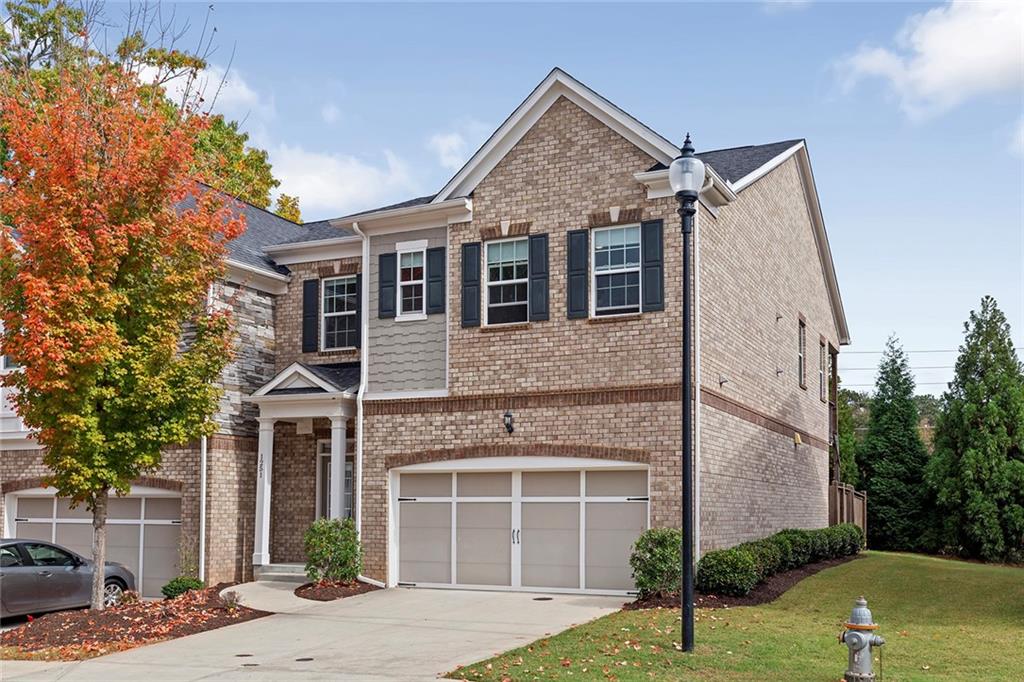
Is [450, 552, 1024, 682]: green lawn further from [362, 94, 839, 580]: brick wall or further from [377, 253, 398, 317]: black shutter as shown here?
[377, 253, 398, 317]: black shutter

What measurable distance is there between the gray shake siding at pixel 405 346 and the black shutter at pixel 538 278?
1.74m

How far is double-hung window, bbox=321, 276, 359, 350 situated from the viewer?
72.9 feet

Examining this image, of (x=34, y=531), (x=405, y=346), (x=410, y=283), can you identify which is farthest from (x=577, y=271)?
(x=34, y=531)

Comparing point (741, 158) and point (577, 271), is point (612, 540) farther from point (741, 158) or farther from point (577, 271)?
point (741, 158)

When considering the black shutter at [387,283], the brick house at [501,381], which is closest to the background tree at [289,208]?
the brick house at [501,381]

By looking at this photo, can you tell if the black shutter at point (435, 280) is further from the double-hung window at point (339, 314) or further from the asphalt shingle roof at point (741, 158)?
the asphalt shingle roof at point (741, 158)

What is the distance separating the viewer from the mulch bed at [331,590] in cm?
1831

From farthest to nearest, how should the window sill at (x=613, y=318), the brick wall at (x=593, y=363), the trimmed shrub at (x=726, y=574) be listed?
the window sill at (x=613, y=318)
the brick wall at (x=593, y=363)
the trimmed shrub at (x=726, y=574)

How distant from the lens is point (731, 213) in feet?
67.0

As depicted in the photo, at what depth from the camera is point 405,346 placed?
20.2 metres

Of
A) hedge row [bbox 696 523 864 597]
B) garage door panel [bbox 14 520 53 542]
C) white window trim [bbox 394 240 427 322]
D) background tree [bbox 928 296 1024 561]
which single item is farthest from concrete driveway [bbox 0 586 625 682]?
background tree [bbox 928 296 1024 561]

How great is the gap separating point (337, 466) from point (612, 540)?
5.51 meters

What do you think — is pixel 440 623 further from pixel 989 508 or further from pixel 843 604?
pixel 989 508

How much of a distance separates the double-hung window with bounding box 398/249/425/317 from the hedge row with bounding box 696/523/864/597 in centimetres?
728
